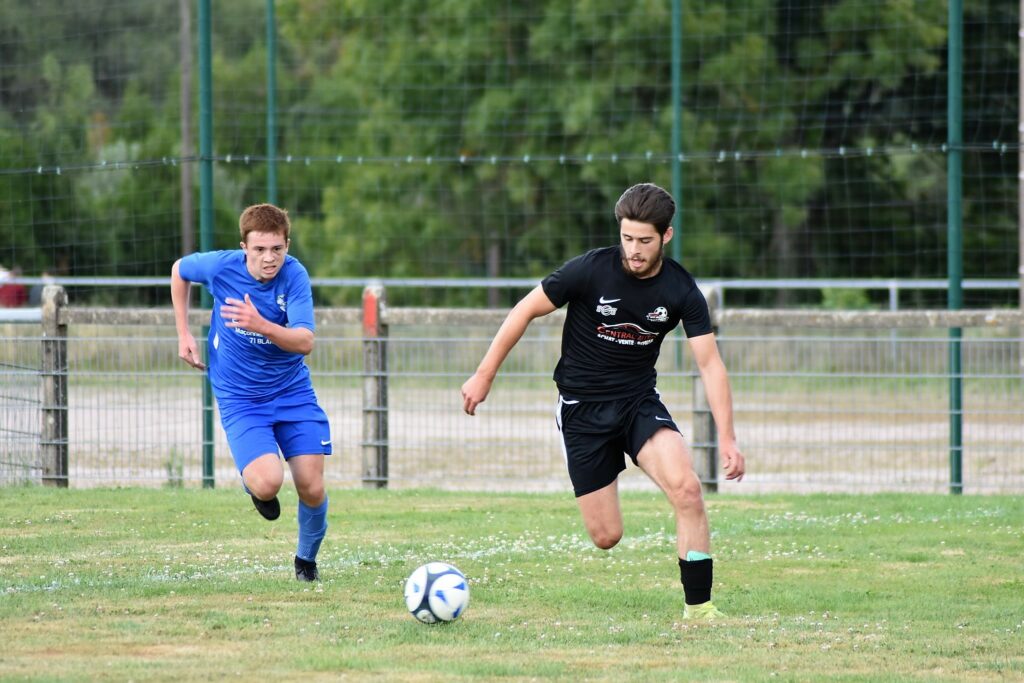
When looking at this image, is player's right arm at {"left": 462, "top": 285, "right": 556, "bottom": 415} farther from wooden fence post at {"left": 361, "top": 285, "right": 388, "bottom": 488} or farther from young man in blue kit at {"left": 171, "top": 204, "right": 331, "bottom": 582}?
wooden fence post at {"left": 361, "top": 285, "right": 388, "bottom": 488}

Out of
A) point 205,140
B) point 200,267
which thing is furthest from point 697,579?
point 205,140

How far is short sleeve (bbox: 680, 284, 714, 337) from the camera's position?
270 inches

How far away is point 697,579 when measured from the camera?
6715 mm

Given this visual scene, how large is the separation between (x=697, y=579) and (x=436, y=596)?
116cm

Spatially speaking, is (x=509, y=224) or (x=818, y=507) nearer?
(x=818, y=507)

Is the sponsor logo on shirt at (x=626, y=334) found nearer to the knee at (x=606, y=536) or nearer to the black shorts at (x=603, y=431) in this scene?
the black shorts at (x=603, y=431)

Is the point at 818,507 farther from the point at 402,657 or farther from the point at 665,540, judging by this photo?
the point at 402,657

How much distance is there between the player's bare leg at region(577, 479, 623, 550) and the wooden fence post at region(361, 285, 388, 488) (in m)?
4.96

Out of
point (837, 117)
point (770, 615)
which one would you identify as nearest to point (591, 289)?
point (770, 615)

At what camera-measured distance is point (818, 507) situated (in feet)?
35.4

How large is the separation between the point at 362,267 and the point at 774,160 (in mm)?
6384

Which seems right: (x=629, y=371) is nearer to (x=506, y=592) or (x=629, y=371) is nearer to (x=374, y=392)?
(x=506, y=592)

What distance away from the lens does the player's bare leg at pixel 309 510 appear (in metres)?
7.52

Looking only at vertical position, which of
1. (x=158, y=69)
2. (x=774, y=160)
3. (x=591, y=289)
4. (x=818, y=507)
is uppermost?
(x=158, y=69)
